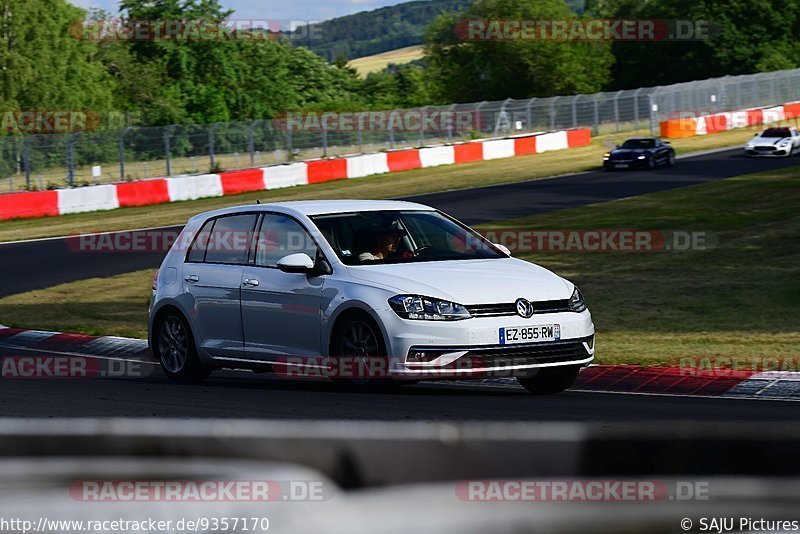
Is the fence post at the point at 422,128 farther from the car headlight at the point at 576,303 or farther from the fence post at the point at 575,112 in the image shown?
the car headlight at the point at 576,303

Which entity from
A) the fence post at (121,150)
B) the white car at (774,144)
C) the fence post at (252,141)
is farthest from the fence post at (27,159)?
the white car at (774,144)

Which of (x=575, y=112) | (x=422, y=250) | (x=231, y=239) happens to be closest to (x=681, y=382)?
(x=422, y=250)

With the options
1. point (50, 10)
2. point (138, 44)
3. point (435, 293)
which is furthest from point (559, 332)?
point (138, 44)

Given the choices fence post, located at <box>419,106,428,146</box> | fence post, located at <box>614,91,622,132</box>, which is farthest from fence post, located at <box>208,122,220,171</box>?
fence post, located at <box>614,91,622,132</box>

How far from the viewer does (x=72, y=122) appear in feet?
239

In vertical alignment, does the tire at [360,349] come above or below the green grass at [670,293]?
above

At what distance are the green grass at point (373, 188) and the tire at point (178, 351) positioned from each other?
61.0 ft

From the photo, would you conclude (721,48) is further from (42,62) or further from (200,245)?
(200,245)

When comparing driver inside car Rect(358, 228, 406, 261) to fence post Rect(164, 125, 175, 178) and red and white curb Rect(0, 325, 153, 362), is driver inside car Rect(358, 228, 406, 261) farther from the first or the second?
fence post Rect(164, 125, 175, 178)

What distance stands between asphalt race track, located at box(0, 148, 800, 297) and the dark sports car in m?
0.42

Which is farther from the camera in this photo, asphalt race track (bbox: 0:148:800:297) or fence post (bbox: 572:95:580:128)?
fence post (bbox: 572:95:580:128)

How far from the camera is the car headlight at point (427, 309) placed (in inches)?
351

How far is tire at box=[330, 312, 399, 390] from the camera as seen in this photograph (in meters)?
9.12

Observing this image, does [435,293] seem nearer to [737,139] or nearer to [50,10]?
[737,139]
